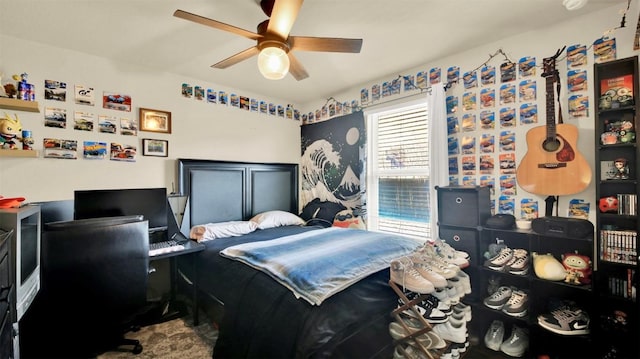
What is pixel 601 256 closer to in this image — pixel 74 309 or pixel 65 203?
pixel 74 309

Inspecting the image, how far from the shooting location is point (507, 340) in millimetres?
1913

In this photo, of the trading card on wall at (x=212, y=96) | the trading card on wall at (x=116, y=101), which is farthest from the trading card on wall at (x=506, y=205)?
the trading card on wall at (x=116, y=101)

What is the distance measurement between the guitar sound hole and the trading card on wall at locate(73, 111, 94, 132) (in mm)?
3868

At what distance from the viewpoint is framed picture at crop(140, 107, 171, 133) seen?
2747 millimetres

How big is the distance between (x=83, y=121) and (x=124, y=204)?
0.86 metres

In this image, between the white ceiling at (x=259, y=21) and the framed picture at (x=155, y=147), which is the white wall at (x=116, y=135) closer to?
the framed picture at (x=155, y=147)

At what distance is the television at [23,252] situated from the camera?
1.20 metres

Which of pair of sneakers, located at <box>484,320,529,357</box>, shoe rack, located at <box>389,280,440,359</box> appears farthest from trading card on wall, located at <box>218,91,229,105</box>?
pair of sneakers, located at <box>484,320,529,357</box>

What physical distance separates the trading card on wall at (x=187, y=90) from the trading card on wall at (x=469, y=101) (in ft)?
9.56

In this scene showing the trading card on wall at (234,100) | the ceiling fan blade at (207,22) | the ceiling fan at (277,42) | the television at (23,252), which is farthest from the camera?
the trading card on wall at (234,100)

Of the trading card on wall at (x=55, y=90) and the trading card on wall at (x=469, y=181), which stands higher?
the trading card on wall at (x=55, y=90)

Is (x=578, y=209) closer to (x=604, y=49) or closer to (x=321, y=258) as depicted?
(x=604, y=49)

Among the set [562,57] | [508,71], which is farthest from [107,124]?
[562,57]

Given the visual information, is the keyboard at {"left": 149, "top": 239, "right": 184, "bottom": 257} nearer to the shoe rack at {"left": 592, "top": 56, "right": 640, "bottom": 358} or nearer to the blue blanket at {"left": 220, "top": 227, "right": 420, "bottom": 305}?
the blue blanket at {"left": 220, "top": 227, "right": 420, "bottom": 305}
